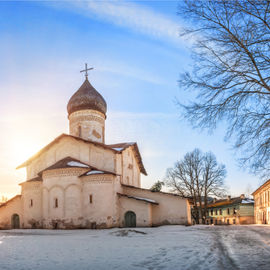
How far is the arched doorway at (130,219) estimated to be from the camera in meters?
21.6

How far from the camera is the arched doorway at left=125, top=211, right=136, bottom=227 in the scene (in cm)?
2158

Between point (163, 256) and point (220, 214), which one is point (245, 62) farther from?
point (220, 214)

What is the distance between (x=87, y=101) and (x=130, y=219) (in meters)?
11.5

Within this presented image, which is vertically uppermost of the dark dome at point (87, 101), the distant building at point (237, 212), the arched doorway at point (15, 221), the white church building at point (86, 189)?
the dark dome at point (87, 101)

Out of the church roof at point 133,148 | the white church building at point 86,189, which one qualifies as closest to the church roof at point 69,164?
the white church building at point 86,189

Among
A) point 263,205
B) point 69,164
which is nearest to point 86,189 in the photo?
point 69,164

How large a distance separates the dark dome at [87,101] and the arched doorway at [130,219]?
34.2 feet

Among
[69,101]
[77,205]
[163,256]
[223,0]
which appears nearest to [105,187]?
[77,205]

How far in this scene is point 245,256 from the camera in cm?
691

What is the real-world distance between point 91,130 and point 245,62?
20.4 meters

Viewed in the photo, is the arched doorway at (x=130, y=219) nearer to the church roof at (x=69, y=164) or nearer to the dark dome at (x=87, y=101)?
the church roof at (x=69, y=164)

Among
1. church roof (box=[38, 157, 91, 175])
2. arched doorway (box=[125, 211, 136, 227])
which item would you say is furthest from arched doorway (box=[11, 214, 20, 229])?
arched doorway (box=[125, 211, 136, 227])

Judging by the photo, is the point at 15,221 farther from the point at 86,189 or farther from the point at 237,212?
the point at 237,212

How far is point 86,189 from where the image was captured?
68.6 feet
